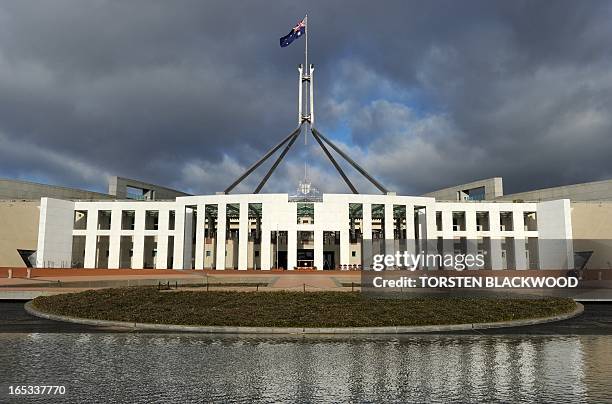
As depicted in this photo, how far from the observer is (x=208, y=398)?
7.98 m

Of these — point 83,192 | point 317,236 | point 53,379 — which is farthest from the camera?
point 83,192

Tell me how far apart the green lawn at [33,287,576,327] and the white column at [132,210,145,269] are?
4018 cm

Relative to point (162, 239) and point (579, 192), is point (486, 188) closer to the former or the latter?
point (579, 192)

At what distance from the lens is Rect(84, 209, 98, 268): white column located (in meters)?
63.2

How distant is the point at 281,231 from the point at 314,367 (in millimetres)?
52057

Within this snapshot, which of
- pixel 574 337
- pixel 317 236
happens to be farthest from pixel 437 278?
pixel 317 236

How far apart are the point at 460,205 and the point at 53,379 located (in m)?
60.7

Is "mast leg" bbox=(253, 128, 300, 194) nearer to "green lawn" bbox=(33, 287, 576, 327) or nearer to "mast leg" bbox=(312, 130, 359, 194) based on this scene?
"mast leg" bbox=(312, 130, 359, 194)

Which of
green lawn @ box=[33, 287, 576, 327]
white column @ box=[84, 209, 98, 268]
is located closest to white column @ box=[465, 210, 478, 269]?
green lawn @ box=[33, 287, 576, 327]

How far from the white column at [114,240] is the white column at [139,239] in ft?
7.17

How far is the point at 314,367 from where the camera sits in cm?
1043

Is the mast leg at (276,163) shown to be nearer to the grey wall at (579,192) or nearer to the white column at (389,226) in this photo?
the white column at (389,226)

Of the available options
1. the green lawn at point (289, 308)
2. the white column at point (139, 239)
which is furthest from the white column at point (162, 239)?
the green lawn at point (289, 308)

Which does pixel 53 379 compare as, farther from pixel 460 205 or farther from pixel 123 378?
pixel 460 205
